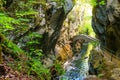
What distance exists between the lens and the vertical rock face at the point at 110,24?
16.8m

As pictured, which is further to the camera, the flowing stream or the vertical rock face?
the flowing stream

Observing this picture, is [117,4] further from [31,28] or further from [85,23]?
[85,23]

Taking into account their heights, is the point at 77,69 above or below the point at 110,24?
below

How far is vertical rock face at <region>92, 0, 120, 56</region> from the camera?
16781 millimetres

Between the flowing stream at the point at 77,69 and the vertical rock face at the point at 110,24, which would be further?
the flowing stream at the point at 77,69

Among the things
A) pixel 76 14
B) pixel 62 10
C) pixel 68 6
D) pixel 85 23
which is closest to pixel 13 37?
pixel 62 10

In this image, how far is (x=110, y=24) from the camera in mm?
19094

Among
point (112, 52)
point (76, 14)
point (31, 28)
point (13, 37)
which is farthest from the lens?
point (76, 14)

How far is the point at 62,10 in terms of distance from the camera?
22031 millimetres

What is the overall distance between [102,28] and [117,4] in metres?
8.32

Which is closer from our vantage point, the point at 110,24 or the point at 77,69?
the point at 110,24

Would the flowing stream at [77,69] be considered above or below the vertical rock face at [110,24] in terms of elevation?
below

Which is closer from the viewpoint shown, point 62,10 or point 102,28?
point 62,10

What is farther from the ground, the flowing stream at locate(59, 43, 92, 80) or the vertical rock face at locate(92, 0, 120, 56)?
the vertical rock face at locate(92, 0, 120, 56)
